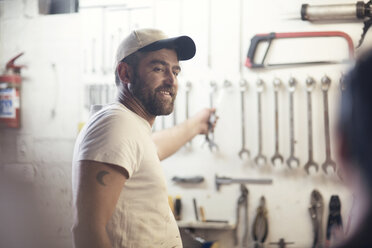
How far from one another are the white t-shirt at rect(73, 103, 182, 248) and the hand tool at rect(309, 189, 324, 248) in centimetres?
94

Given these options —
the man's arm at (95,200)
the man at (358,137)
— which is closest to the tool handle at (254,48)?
the man's arm at (95,200)

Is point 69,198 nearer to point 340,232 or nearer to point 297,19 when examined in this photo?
point 340,232

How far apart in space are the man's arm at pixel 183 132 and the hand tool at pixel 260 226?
46 centimetres

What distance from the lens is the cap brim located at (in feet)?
4.22

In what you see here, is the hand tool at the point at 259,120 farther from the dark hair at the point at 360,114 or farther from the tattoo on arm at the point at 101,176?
the dark hair at the point at 360,114

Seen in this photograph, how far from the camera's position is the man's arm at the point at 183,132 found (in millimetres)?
1798

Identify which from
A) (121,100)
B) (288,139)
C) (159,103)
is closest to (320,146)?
(288,139)

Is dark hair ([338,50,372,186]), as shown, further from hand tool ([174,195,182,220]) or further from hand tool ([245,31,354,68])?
hand tool ([174,195,182,220])

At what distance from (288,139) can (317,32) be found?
1.74 ft

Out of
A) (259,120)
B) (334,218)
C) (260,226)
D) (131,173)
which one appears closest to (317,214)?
(334,218)

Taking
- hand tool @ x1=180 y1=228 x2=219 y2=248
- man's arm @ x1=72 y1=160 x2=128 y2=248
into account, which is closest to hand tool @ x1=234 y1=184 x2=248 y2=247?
hand tool @ x1=180 y1=228 x2=219 y2=248

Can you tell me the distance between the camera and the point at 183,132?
191cm

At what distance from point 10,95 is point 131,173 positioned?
128 centimetres

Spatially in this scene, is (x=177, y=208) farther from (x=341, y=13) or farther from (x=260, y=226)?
(x=341, y=13)
